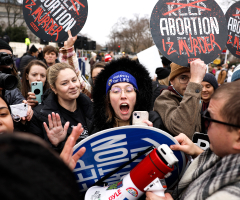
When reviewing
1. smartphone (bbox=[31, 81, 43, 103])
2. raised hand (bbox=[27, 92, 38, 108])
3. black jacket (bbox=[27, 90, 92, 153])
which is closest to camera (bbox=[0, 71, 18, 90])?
black jacket (bbox=[27, 90, 92, 153])

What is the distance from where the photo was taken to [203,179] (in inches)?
37.5

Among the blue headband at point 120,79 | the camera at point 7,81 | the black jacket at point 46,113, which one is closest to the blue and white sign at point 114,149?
the blue headband at point 120,79

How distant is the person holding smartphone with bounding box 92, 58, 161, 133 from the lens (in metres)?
1.72

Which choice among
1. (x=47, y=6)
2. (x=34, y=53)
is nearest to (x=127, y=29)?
(x=34, y=53)

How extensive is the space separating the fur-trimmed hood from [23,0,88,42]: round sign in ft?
3.21

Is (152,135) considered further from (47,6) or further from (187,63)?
(47,6)

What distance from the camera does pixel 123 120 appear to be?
1.78 meters

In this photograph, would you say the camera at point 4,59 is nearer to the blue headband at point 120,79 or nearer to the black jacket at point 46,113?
the black jacket at point 46,113

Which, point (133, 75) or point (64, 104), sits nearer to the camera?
point (133, 75)

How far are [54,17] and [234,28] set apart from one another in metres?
2.47

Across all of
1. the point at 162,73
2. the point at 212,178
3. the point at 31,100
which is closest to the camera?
the point at 212,178

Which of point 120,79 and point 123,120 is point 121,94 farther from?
point 123,120

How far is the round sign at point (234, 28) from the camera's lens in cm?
274

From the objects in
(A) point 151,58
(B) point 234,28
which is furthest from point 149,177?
(A) point 151,58
